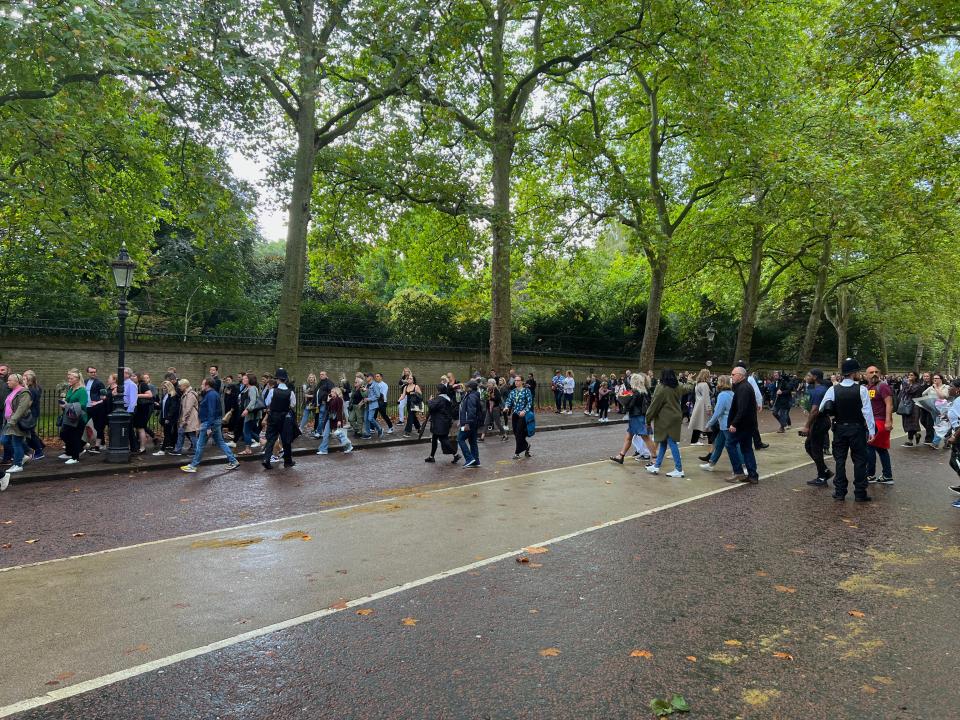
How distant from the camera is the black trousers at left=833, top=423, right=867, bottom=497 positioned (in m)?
8.59

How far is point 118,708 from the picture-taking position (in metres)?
3.28

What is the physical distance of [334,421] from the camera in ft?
44.5

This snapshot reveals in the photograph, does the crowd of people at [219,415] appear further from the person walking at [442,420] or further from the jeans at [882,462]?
the jeans at [882,462]

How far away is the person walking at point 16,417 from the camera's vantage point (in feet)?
32.3

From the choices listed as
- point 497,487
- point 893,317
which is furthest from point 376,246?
point 893,317

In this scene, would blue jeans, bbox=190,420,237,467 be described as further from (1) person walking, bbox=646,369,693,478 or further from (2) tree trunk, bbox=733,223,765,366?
(2) tree trunk, bbox=733,223,765,366

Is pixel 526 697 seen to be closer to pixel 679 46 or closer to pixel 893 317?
pixel 679 46

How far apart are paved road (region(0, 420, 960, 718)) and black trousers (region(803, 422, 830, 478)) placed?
→ 2.38m

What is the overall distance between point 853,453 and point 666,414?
2751 millimetres

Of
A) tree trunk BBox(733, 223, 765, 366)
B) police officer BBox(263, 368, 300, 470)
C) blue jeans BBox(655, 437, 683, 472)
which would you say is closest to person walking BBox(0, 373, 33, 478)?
police officer BBox(263, 368, 300, 470)

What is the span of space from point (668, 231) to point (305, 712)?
24.2 meters

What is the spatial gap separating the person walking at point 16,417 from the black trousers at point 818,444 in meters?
12.3

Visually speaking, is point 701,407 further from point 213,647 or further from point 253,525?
point 213,647

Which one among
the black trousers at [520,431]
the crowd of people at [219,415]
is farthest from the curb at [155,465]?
the black trousers at [520,431]
